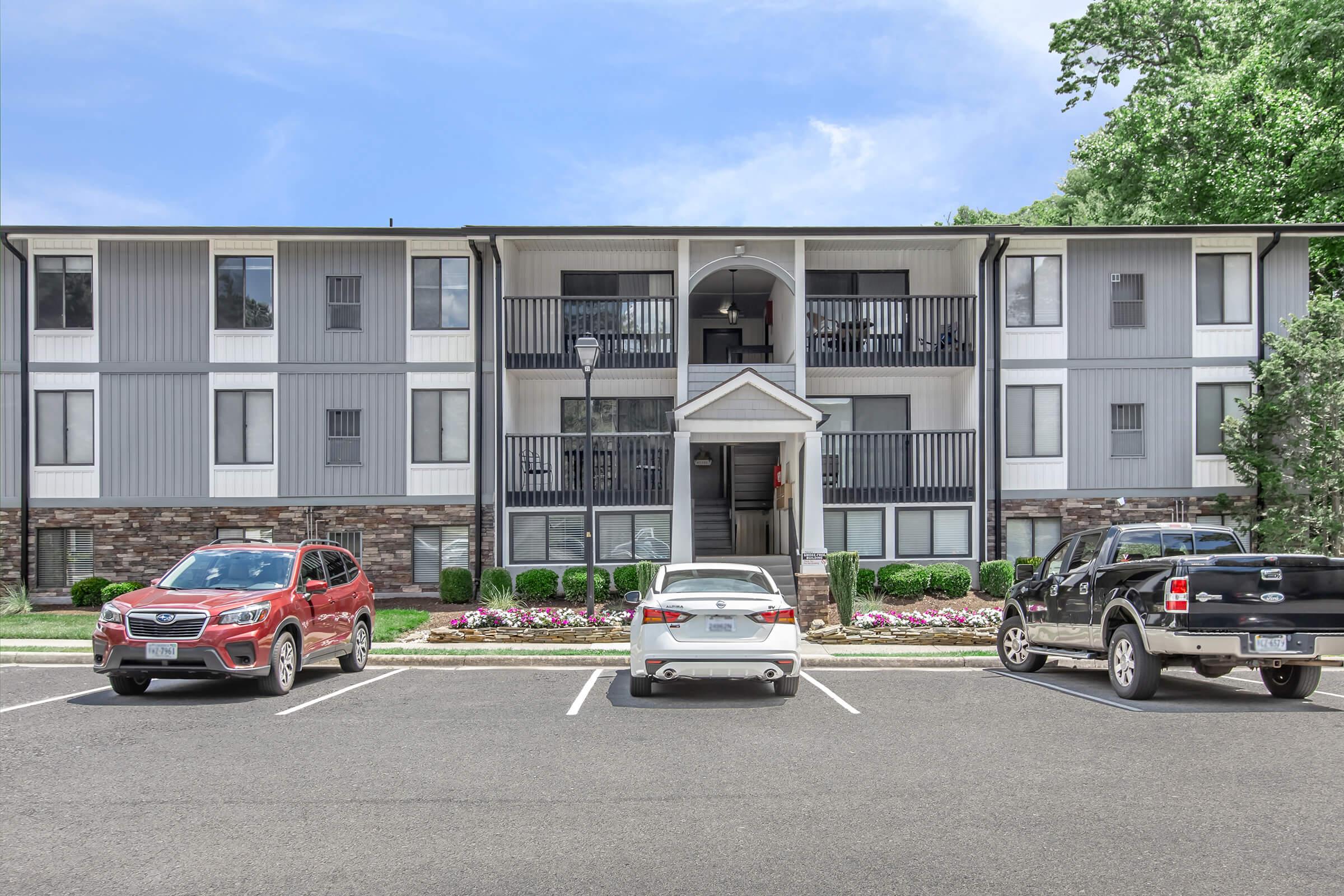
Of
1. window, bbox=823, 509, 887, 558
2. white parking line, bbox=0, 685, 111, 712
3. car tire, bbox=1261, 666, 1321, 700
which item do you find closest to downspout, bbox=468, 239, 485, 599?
window, bbox=823, 509, 887, 558

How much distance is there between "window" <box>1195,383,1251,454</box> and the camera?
2361 cm

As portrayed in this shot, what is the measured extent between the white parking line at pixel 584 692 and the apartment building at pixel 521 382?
869cm

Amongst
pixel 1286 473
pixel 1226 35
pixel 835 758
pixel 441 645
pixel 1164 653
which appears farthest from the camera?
pixel 1226 35

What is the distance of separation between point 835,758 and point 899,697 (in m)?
3.65

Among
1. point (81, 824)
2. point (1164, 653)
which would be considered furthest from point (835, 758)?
point (81, 824)

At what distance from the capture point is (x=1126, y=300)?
77.5 feet

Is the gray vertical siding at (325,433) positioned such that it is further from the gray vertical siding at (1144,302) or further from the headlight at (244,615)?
the gray vertical siding at (1144,302)

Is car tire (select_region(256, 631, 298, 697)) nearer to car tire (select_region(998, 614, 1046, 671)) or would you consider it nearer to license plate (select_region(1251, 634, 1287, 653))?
car tire (select_region(998, 614, 1046, 671))

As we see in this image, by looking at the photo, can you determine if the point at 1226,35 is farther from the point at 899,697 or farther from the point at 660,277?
the point at 899,697

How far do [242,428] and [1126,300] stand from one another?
2002 cm

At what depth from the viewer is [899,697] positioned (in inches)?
460

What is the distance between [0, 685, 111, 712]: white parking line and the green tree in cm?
2112

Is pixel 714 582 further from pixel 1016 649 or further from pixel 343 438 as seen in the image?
pixel 343 438

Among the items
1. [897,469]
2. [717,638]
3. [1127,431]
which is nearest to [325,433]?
[897,469]
